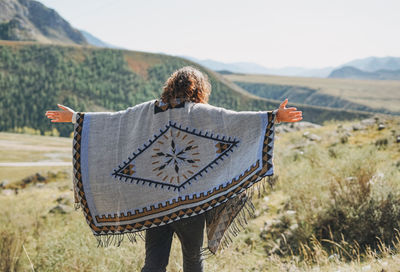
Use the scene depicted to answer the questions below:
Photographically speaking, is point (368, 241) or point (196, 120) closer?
point (196, 120)

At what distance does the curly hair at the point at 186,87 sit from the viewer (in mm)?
2209

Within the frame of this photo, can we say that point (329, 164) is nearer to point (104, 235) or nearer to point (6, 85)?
point (104, 235)

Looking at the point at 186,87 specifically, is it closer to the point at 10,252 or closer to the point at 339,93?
the point at 10,252

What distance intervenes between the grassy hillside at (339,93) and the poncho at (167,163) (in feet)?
395

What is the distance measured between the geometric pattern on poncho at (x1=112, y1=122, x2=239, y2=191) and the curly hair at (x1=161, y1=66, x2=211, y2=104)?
0.21 metres

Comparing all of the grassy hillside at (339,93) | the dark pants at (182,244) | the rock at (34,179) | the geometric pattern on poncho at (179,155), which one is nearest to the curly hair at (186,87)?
the geometric pattern on poncho at (179,155)

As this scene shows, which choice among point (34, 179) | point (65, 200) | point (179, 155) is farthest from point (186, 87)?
point (34, 179)

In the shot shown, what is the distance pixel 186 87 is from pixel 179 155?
0.46 meters

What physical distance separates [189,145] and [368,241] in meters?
2.46

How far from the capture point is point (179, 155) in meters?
2.18

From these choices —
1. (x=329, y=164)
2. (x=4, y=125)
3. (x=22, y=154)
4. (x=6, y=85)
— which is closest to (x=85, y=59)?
(x=6, y=85)

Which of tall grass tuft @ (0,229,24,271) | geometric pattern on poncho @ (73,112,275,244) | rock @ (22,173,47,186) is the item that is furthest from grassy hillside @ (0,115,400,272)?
rock @ (22,173,47,186)

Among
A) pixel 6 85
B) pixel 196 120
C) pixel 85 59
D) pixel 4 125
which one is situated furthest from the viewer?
pixel 85 59

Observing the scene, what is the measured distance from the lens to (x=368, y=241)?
343 centimetres
